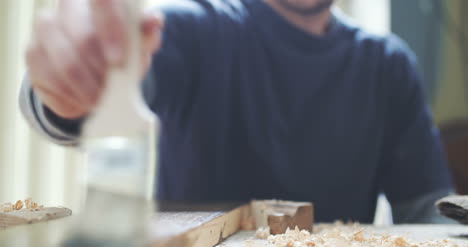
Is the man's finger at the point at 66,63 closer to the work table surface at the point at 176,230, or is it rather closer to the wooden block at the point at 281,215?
the work table surface at the point at 176,230

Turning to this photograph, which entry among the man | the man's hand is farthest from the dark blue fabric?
the man's hand

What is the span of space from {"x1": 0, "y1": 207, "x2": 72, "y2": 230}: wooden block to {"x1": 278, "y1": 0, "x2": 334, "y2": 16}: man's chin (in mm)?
763

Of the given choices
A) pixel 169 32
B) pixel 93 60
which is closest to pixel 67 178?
pixel 169 32

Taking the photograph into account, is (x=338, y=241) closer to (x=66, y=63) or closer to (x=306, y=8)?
(x=66, y=63)

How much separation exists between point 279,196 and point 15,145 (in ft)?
2.17

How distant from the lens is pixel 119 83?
25 cm

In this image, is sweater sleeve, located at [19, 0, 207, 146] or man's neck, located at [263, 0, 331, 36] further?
man's neck, located at [263, 0, 331, 36]

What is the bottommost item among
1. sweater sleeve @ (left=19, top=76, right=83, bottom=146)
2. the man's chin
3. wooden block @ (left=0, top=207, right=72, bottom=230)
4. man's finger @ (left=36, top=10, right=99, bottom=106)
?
wooden block @ (left=0, top=207, right=72, bottom=230)

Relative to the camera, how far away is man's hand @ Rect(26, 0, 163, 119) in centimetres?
25

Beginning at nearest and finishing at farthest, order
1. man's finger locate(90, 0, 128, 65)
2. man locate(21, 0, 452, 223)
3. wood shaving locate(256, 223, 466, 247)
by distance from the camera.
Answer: man's finger locate(90, 0, 128, 65), wood shaving locate(256, 223, 466, 247), man locate(21, 0, 452, 223)

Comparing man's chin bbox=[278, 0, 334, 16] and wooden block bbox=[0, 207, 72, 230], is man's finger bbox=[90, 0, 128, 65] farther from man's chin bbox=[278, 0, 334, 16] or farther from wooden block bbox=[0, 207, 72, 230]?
man's chin bbox=[278, 0, 334, 16]

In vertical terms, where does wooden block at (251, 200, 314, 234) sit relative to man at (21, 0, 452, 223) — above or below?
below

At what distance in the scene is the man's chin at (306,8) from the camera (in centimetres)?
102

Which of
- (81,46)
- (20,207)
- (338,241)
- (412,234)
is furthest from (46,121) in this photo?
(412,234)
